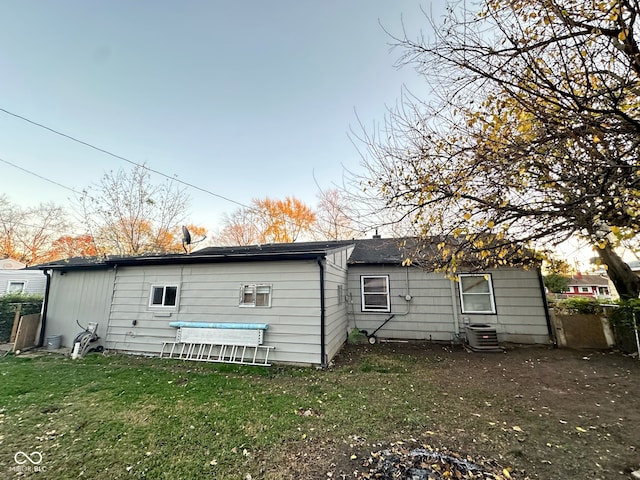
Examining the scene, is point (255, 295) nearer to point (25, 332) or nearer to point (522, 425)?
point (522, 425)

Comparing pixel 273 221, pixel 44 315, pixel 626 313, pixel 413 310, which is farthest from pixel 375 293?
pixel 273 221

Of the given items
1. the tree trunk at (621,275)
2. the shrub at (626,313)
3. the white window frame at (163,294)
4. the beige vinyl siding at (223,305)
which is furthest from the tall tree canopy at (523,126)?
the white window frame at (163,294)

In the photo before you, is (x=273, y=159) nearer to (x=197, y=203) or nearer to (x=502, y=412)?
(x=197, y=203)

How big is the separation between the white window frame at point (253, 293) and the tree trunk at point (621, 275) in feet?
29.7

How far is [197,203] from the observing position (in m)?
14.9

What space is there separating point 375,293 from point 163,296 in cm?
644

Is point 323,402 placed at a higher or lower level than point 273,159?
lower

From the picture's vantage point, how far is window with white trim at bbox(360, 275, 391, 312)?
340 inches

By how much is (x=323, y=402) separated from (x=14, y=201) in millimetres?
28650

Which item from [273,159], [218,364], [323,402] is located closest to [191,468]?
[323,402]

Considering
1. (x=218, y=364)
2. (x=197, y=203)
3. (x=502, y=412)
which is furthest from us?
(x=197, y=203)

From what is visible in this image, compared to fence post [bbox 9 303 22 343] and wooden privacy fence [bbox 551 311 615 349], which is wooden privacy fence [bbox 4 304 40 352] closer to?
fence post [bbox 9 303 22 343]

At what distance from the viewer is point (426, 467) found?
95.5 inches

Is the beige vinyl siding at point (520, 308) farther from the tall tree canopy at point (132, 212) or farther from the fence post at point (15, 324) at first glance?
the fence post at point (15, 324)
